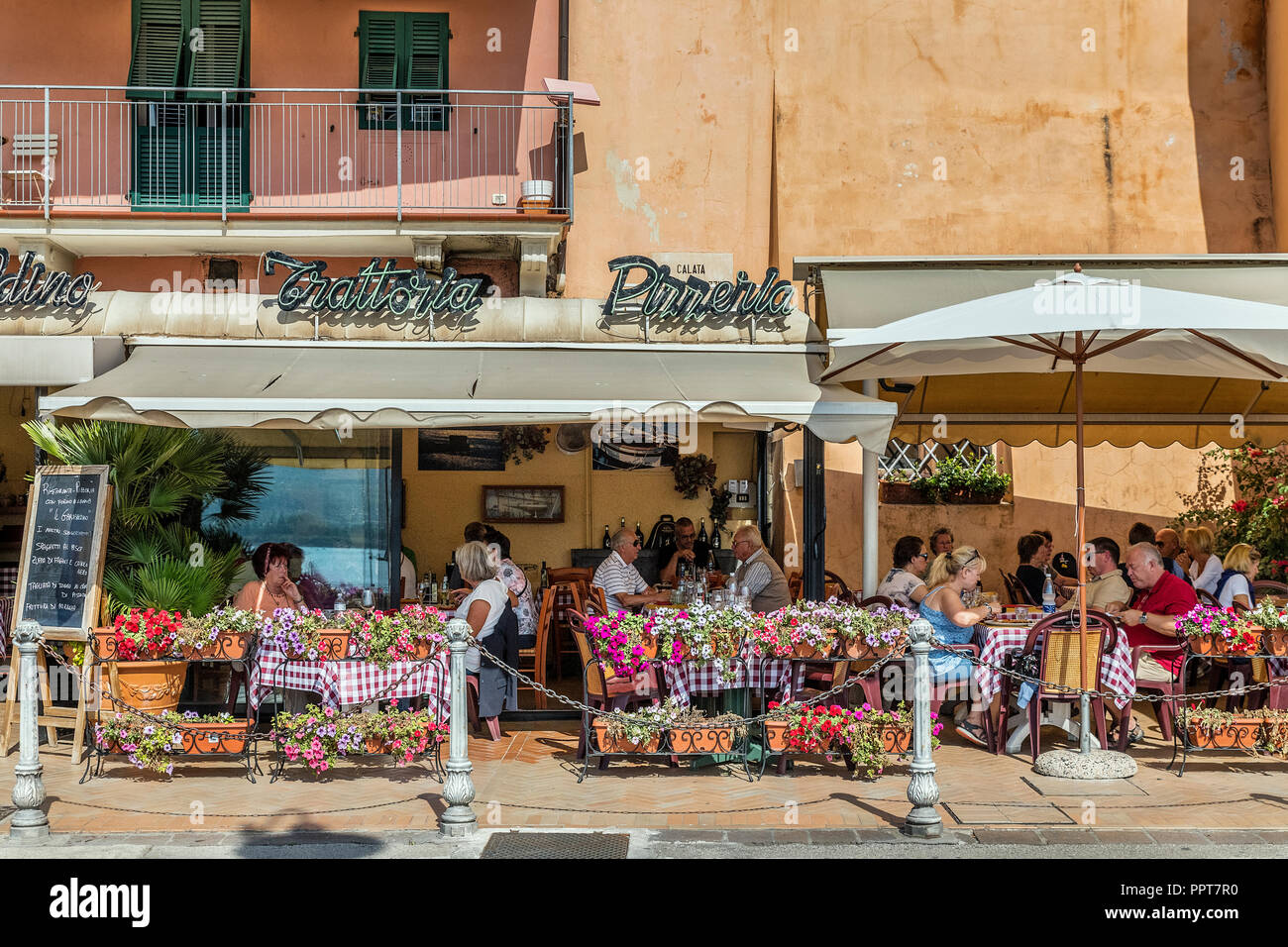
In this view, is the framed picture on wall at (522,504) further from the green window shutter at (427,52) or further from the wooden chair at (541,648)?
the green window shutter at (427,52)

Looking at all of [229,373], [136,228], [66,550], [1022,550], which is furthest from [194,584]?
[1022,550]

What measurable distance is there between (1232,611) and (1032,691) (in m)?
1.40

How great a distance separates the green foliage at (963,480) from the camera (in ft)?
44.7

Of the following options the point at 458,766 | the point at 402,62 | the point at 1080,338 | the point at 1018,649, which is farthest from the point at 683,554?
the point at 458,766

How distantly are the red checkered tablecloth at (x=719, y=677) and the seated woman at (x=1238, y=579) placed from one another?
3.52 m

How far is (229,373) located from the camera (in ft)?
29.6

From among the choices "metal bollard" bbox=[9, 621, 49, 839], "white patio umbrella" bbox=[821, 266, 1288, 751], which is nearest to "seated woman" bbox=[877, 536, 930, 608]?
"white patio umbrella" bbox=[821, 266, 1288, 751]

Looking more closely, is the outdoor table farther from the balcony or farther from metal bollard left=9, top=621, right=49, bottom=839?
the balcony

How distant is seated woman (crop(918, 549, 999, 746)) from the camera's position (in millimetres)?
8555

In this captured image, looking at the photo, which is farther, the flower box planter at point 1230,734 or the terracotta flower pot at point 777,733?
the flower box planter at point 1230,734

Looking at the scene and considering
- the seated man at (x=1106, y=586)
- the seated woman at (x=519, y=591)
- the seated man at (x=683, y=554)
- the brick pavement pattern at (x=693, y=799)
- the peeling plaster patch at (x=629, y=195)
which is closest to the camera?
the brick pavement pattern at (x=693, y=799)

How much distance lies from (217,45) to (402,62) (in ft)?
6.47

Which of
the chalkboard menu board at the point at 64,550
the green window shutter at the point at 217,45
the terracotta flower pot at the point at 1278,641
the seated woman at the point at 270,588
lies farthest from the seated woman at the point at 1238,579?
the green window shutter at the point at 217,45

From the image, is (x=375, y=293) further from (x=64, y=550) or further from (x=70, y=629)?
(x=70, y=629)
